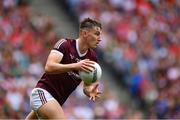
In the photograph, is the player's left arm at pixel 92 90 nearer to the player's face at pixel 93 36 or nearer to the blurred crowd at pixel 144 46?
the player's face at pixel 93 36

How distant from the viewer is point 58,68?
28.0 feet

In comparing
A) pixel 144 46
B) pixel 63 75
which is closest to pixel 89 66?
pixel 63 75

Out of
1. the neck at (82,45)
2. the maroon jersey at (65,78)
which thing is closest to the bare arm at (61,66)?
the maroon jersey at (65,78)

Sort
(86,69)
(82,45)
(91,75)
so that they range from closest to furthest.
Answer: (86,69), (91,75), (82,45)

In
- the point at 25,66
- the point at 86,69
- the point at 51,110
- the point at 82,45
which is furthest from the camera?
the point at 25,66

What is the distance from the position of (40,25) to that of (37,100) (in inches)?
323

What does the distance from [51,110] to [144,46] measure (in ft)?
30.0

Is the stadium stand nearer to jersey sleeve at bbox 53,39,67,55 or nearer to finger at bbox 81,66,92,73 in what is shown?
jersey sleeve at bbox 53,39,67,55

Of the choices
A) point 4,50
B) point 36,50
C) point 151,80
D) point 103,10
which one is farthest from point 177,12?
point 4,50

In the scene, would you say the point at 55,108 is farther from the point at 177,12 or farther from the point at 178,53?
the point at 177,12

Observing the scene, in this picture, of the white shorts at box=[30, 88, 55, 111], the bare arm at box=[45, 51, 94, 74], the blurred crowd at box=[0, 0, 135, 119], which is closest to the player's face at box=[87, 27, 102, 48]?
the bare arm at box=[45, 51, 94, 74]

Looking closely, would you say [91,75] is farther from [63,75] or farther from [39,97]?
[39,97]

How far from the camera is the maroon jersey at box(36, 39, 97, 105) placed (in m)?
8.93

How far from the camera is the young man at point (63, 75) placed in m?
8.79
